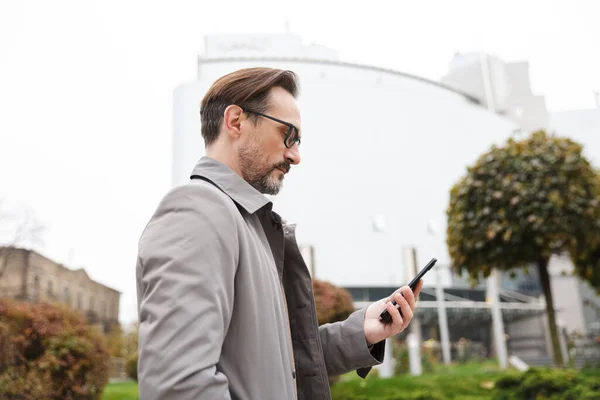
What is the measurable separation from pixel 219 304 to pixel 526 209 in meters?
7.31

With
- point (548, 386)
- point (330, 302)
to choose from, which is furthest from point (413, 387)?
point (548, 386)

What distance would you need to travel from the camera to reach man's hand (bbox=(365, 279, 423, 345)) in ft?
4.32

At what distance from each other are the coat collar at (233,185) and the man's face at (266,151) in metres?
0.06

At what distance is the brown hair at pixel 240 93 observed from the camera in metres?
1.24

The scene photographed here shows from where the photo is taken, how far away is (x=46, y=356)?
5305 millimetres

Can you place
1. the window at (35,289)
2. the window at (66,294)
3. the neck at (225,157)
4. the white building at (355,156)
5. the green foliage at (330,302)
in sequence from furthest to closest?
the white building at (355,156)
the window at (66,294)
the window at (35,289)
the green foliage at (330,302)
the neck at (225,157)

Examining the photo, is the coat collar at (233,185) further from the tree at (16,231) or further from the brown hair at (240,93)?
the tree at (16,231)

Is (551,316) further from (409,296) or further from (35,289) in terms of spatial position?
(35,289)

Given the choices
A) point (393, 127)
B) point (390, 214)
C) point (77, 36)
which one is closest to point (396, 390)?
point (77, 36)

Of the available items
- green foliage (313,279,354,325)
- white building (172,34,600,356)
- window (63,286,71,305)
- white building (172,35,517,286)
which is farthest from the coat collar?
white building (172,35,517,286)

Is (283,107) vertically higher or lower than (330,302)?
higher

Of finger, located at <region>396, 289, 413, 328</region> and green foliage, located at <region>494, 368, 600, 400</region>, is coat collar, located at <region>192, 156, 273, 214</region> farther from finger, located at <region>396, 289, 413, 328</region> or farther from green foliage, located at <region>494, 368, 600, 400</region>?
green foliage, located at <region>494, 368, 600, 400</region>

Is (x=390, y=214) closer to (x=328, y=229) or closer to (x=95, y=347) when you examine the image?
(x=328, y=229)

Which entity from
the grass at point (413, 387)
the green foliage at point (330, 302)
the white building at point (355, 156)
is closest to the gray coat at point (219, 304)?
the grass at point (413, 387)
